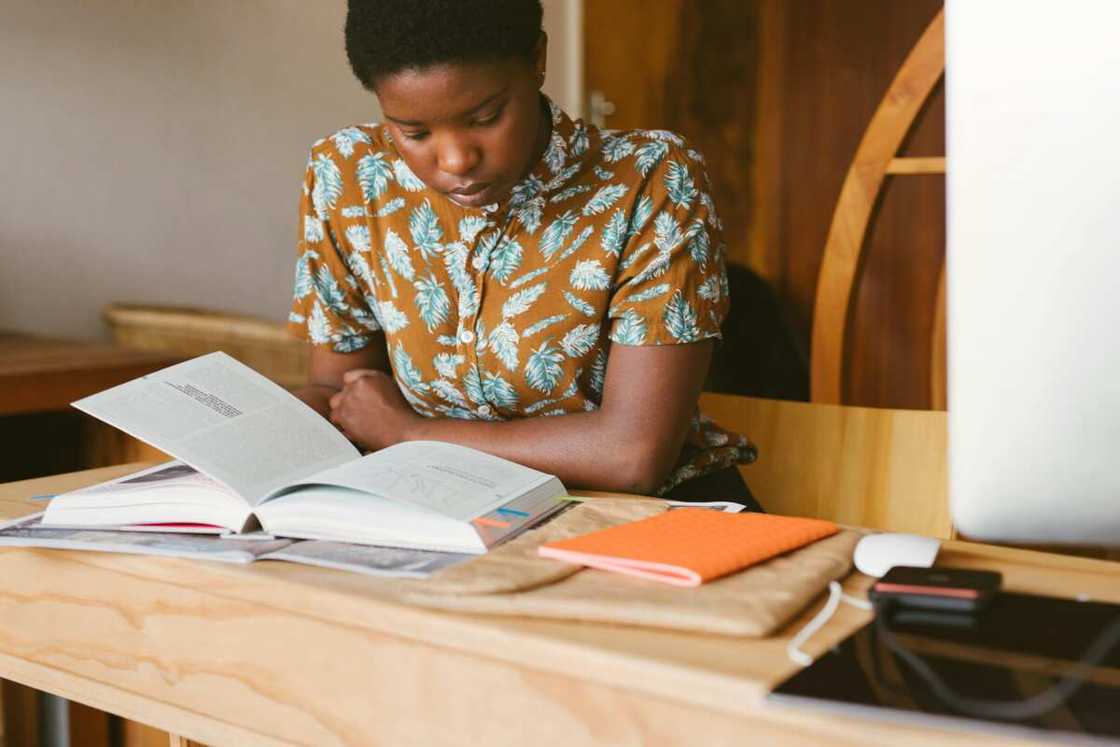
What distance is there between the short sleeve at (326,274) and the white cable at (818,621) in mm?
865

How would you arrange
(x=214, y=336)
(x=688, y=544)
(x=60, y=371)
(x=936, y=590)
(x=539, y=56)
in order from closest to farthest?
(x=936, y=590), (x=688, y=544), (x=539, y=56), (x=60, y=371), (x=214, y=336)

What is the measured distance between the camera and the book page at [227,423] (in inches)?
39.3

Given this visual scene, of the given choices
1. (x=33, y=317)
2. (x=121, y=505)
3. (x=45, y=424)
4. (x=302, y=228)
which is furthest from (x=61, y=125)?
(x=121, y=505)

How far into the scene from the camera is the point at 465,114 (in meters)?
1.20

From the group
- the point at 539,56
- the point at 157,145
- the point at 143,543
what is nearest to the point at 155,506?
the point at 143,543

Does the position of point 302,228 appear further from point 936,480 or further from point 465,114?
point 936,480

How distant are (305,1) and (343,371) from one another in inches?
58.3

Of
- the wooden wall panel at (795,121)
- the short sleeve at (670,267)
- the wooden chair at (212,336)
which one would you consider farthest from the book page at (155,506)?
the wooden wall panel at (795,121)

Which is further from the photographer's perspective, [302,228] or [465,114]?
[302,228]

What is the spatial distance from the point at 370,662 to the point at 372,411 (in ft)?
2.05

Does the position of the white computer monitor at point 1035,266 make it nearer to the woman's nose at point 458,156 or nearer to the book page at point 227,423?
the book page at point 227,423

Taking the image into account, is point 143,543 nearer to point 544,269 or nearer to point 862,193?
point 544,269

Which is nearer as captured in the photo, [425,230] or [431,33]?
[431,33]

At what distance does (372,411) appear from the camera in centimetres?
138
